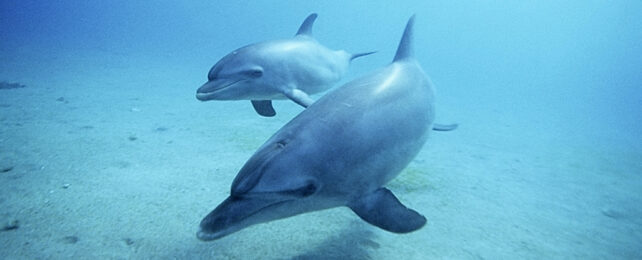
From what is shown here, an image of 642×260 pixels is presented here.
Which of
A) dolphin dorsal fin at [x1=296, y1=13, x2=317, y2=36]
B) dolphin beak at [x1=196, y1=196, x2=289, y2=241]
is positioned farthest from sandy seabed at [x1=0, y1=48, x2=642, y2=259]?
dolphin dorsal fin at [x1=296, y1=13, x2=317, y2=36]

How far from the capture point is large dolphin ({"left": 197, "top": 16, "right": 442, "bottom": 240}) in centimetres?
224

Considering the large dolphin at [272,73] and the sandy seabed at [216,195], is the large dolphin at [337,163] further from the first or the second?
the large dolphin at [272,73]

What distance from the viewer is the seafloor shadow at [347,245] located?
3.23m

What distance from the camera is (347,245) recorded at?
11.4 ft

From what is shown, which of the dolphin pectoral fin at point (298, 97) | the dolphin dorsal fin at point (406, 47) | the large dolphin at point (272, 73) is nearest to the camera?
the large dolphin at point (272, 73)

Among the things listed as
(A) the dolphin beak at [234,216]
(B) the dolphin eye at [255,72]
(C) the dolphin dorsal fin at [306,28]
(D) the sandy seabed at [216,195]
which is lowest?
(D) the sandy seabed at [216,195]

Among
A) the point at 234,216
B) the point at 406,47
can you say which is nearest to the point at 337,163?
the point at 234,216

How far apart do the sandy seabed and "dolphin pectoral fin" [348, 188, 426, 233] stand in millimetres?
746

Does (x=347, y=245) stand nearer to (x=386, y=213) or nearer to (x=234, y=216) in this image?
(x=386, y=213)

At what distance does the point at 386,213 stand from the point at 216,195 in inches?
101

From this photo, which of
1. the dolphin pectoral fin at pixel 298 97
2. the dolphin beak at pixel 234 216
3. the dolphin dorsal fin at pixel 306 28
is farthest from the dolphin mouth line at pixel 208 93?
the dolphin dorsal fin at pixel 306 28

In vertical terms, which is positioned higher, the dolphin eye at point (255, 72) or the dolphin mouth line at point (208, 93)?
the dolphin eye at point (255, 72)

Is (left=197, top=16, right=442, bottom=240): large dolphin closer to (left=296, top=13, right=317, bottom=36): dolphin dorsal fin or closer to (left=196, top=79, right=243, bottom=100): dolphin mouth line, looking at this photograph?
(left=196, top=79, right=243, bottom=100): dolphin mouth line

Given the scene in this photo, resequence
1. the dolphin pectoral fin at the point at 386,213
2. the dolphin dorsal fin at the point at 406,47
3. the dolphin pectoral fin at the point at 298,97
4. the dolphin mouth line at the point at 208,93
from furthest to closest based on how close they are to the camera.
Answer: the dolphin dorsal fin at the point at 406,47 < the dolphin pectoral fin at the point at 298,97 < the dolphin mouth line at the point at 208,93 < the dolphin pectoral fin at the point at 386,213
